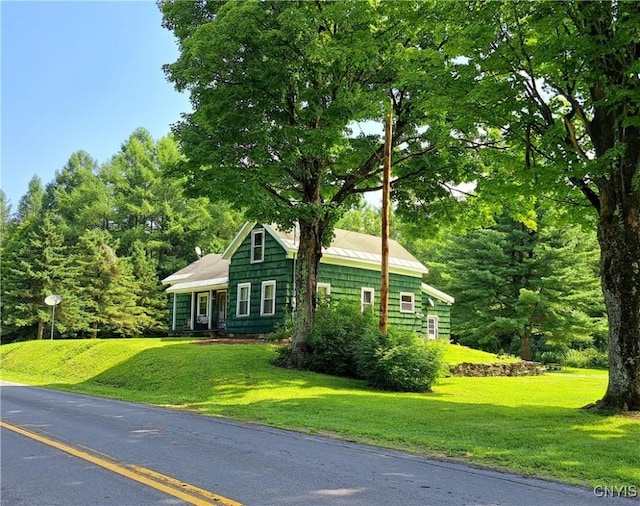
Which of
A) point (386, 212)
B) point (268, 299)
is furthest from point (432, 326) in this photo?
point (386, 212)

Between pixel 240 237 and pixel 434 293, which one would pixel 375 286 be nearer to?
pixel 434 293

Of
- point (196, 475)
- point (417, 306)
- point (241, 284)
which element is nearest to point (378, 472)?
point (196, 475)

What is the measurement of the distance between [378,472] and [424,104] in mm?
8295

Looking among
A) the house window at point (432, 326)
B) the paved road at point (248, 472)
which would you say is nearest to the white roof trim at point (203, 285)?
the house window at point (432, 326)

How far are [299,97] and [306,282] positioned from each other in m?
5.73

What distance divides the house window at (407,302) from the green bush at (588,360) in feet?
31.8

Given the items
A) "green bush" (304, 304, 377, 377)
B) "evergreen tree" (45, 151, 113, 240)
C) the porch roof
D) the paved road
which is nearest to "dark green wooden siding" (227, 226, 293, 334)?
the porch roof

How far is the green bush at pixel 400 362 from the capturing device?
15.5 meters

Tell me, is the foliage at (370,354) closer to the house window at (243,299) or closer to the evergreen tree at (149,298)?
the house window at (243,299)

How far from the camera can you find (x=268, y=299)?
2591cm

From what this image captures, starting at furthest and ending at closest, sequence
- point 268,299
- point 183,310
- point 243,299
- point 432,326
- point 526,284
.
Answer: point 183,310
point 526,284
point 432,326
point 243,299
point 268,299

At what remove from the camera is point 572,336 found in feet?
102

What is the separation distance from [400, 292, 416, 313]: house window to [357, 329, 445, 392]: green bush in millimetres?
12776

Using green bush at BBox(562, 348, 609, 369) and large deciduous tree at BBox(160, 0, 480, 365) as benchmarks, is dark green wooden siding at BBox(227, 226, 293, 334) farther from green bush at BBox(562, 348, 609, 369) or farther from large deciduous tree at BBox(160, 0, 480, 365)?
green bush at BBox(562, 348, 609, 369)
